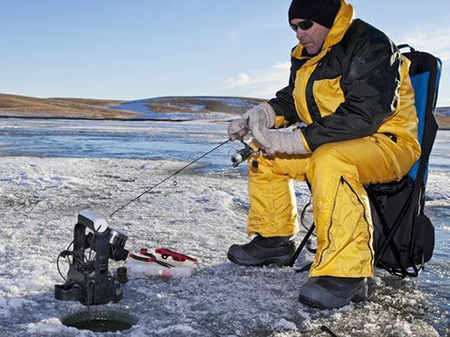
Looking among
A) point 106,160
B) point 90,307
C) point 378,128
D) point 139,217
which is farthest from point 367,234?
point 106,160

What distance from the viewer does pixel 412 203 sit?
8.54 ft

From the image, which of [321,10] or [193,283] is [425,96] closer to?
[321,10]

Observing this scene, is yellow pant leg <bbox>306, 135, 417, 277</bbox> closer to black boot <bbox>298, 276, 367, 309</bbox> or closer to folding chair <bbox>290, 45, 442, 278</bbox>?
black boot <bbox>298, 276, 367, 309</bbox>

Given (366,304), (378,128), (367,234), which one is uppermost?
(378,128)

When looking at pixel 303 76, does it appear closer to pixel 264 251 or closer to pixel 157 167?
pixel 264 251

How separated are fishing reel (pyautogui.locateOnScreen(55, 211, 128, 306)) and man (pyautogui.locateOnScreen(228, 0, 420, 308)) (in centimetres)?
84

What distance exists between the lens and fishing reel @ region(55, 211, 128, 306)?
6.98 ft

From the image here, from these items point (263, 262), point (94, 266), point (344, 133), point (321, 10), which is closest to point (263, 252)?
point (263, 262)

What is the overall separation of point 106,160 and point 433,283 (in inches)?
247

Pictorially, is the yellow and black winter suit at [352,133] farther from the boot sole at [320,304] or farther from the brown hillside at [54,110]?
the brown hillside at [54,110]

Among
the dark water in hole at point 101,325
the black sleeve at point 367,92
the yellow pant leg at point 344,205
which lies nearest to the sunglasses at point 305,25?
the black sleeve at point 367,92

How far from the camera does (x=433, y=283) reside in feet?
8.76

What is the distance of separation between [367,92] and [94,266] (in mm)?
1409

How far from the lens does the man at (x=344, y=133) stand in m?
2.28
